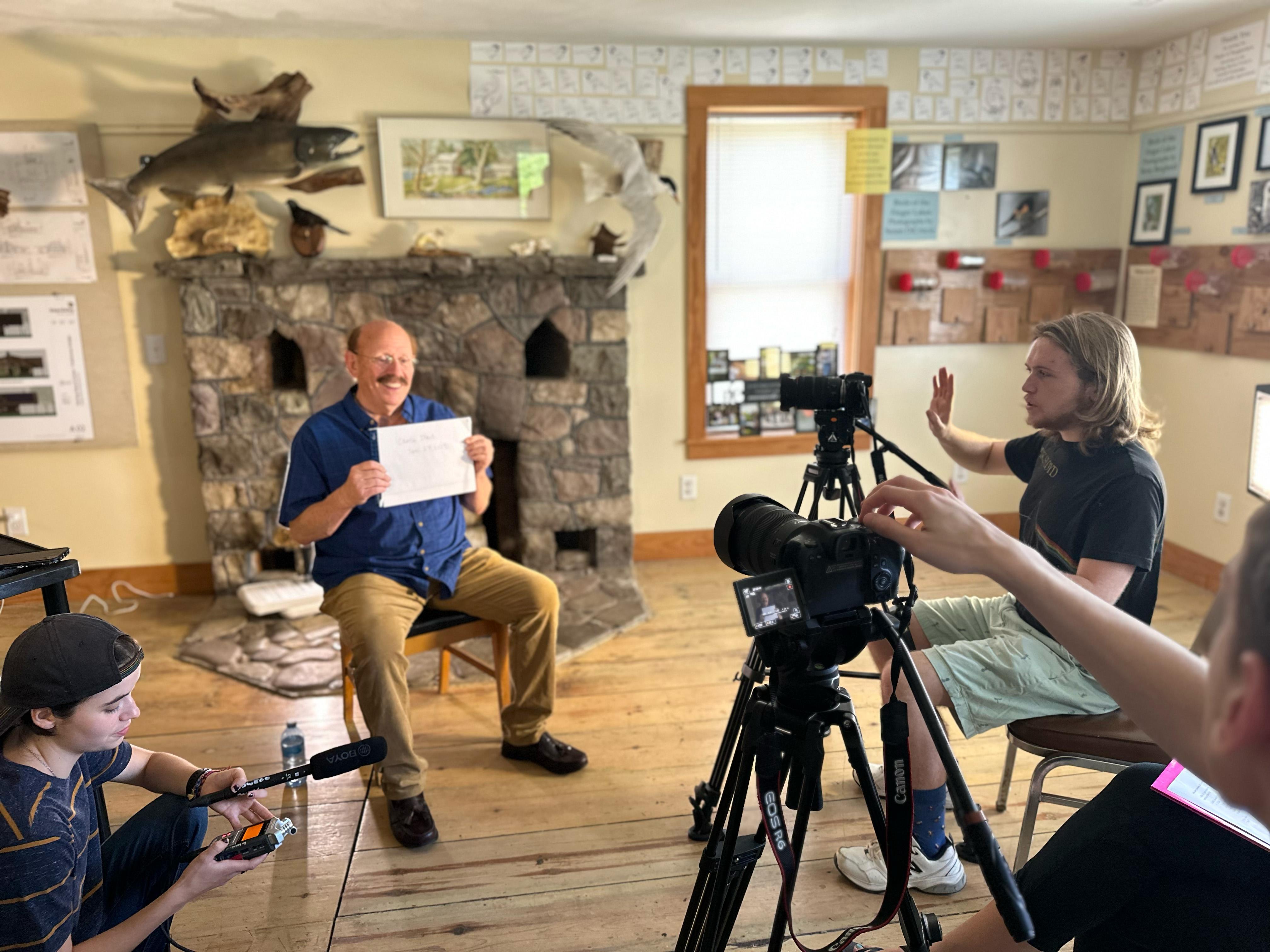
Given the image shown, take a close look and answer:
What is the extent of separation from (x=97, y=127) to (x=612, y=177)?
6.16ft

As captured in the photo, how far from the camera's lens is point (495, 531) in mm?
3752

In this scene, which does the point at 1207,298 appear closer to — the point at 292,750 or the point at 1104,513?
the point at 1104,513

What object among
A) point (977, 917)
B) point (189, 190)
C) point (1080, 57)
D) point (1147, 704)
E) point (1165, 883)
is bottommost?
point (977, 917)

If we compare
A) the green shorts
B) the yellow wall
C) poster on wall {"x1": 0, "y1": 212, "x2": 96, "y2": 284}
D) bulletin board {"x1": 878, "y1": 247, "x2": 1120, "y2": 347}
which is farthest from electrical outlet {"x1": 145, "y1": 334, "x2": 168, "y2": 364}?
the green shorts

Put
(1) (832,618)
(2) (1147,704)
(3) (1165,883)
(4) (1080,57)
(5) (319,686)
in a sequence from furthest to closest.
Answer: (4) (1080,57) < (5) (319,686) < (3) (1165,883) < (1) (832,618) < (2) (1147,704)

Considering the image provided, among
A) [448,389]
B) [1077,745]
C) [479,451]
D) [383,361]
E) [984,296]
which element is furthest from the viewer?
[984,296]

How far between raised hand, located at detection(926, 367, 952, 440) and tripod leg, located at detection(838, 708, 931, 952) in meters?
1.16

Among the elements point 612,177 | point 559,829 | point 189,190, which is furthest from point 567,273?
point 559,829

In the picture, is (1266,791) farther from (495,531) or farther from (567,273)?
(495,531)

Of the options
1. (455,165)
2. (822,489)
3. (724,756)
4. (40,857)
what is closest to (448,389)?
(455,165)

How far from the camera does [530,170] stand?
11.0ft

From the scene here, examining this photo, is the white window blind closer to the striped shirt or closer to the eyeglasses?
the eyeglasses

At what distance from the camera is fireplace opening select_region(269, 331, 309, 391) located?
340 centimetres

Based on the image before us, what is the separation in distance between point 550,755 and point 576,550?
1.58 m
